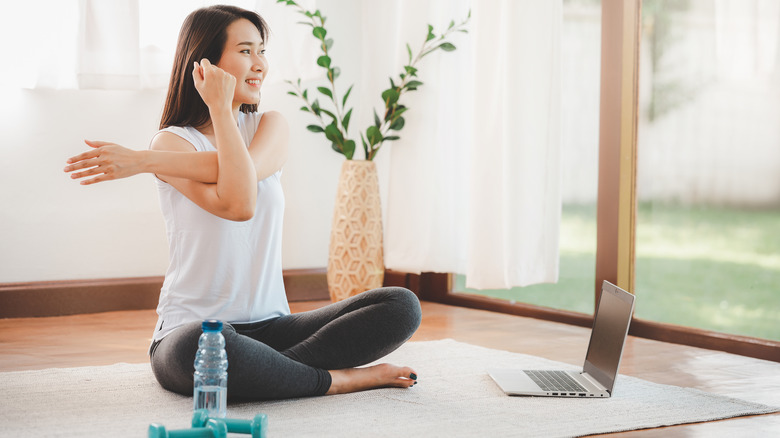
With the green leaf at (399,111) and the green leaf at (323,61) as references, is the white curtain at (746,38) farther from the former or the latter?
the green leaf at (323,61)

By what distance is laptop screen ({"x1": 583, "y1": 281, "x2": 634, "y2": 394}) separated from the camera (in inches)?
74.9

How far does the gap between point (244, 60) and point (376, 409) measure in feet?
2.67

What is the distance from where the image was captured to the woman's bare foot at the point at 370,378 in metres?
1.92

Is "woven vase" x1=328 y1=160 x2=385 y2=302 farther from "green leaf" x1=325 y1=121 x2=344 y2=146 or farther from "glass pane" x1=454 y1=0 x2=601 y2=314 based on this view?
"glass pane" x1=454 y1=0 x2=601 y2=314

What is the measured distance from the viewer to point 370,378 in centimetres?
196

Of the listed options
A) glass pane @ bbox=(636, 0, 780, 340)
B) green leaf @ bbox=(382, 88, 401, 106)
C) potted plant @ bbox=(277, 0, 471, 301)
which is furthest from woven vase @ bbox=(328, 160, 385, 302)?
glass pane @ bbox=(636, 0, 780, 340)

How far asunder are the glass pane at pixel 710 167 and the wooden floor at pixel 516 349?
19 centimetres

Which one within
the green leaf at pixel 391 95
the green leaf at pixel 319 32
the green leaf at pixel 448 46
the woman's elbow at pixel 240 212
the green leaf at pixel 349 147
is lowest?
Answer: the woman's elbow at pixel 240 212

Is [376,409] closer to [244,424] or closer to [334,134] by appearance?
[244,424]

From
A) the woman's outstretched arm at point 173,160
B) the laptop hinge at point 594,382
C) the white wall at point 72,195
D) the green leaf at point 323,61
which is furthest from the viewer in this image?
the green leaf at point 323,61

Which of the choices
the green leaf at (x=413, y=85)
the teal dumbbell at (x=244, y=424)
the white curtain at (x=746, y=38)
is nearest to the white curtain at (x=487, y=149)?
the green leaf at (x=413, y=85)

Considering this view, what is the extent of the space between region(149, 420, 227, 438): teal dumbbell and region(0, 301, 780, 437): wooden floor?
0.74m

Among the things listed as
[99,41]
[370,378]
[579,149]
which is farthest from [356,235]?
[370,378]

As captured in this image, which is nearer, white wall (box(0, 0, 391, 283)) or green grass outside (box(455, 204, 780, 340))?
green grass outside (box(455, 204, 780, 340))
